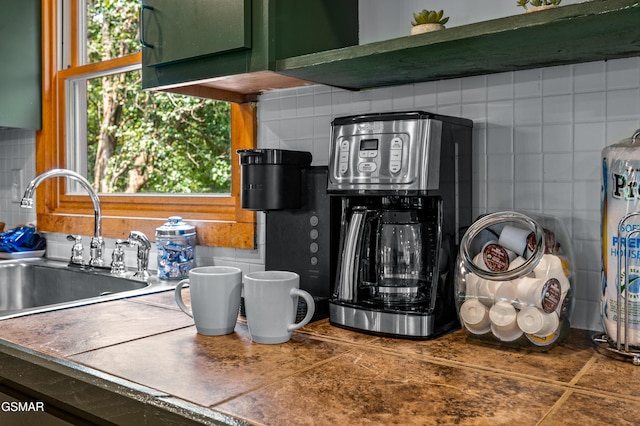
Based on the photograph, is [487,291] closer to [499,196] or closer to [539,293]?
[539,293]

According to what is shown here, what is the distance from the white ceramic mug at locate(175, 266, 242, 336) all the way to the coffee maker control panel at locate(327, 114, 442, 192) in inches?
11.3

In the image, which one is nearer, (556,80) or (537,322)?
(537,322)

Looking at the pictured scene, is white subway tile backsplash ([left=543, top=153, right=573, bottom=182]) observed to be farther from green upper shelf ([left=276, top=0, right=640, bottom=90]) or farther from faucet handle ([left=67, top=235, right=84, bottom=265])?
faucet handle ([left=67, top=235, right=84, bottom=265])

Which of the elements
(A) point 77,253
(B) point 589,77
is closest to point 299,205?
(B) point 589,77

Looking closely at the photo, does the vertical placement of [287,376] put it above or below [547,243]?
below

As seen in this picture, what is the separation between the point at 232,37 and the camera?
1.33 m

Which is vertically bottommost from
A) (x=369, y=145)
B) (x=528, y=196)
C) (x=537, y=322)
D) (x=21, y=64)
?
(x=537, y=322)

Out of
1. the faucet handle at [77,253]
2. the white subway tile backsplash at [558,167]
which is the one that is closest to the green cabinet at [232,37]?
the white subway tile backsplash at [558,167]

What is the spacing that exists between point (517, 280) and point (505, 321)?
2.9 inches

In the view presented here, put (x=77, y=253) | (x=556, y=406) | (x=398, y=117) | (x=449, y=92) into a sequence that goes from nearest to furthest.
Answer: (x=556, y=406) < (x=398, y=117) < (x=449, y=92) < (x=77, y=253)

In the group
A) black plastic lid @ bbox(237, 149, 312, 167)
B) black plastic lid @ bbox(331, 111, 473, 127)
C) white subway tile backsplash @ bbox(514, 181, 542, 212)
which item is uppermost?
black plastic lid @ bbox(331, 111, 473, 127)

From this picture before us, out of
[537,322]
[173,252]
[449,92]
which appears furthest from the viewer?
[173,252]

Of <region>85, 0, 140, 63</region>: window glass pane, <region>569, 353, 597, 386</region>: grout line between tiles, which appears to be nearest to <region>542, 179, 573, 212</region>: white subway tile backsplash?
<region>569, 353, 597, 386</region>: grout line between tiles

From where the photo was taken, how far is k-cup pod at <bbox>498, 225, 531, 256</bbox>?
1.08 metres
